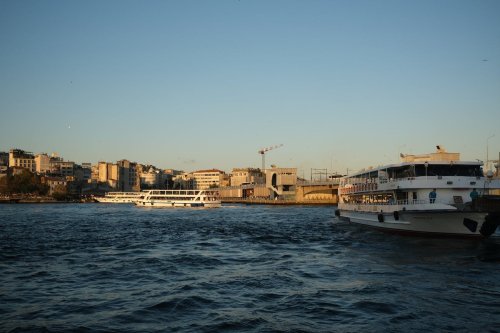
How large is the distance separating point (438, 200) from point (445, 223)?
2.78 m

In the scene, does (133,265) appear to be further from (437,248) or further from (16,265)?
(437,248)

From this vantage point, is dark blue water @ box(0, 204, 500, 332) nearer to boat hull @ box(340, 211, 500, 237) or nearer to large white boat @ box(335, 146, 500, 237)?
boat hull @ box(340, 211, 500, 237)

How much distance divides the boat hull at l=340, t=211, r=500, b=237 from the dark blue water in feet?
3.96

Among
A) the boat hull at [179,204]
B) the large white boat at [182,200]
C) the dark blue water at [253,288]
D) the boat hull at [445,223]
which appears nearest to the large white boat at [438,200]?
the boat hull at [445,223]

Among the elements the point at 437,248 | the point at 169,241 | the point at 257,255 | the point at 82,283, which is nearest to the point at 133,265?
the point at 82,283

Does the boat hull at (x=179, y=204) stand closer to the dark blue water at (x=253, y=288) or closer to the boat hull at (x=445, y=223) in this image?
the boat hull at (x=445, y=223)

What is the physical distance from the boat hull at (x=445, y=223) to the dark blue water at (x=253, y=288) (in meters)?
1.21

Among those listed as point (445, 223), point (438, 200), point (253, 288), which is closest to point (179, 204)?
point (438, 200)

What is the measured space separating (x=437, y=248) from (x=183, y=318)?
23321 mm

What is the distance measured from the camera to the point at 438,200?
3878 centimetres

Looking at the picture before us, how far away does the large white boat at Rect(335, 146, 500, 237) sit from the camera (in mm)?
35438

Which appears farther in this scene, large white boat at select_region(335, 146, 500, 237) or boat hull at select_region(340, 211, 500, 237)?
large white boat at select_region(335, 146, 500, 237)

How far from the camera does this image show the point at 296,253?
3216 centimetres

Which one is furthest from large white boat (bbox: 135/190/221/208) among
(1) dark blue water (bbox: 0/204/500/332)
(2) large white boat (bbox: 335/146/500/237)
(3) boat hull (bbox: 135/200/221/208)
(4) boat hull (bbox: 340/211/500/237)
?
(1) dark blue water (bbox: 0/204/500/332)
